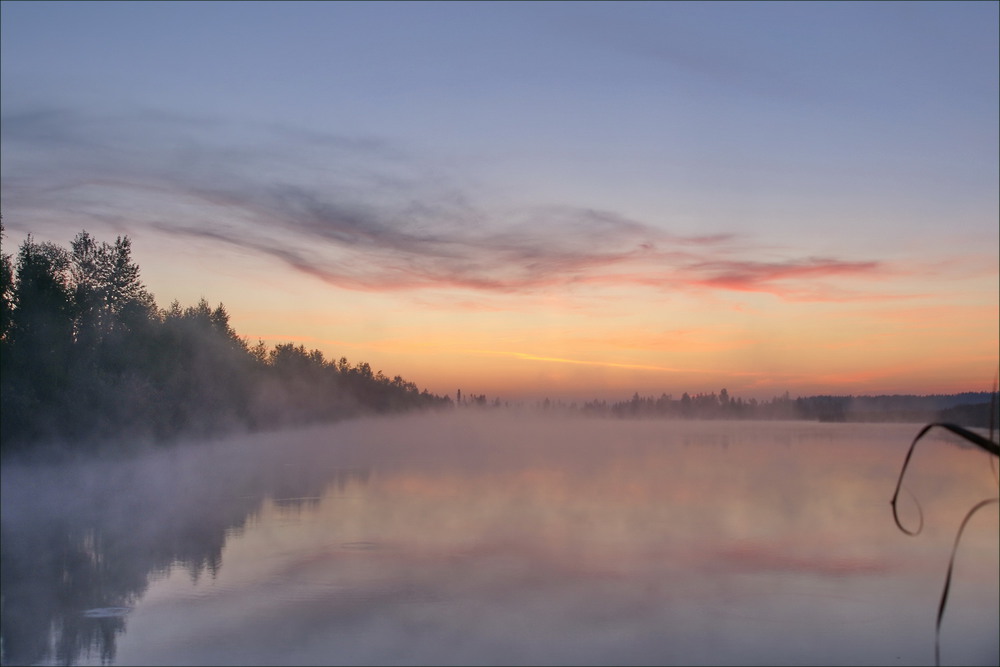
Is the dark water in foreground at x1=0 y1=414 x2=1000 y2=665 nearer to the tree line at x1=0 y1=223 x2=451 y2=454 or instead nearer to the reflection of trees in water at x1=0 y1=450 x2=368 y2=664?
the reflection of trees in water at x1=0 y1=450 x2=368 y2=664

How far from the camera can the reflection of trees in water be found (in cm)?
1399

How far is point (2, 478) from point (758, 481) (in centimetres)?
3402

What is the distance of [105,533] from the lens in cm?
2500

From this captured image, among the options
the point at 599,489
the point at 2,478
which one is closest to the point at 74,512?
the point at 2,478

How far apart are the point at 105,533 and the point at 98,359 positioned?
31.8 meters

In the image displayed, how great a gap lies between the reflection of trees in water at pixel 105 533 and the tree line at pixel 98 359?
9.88 feet

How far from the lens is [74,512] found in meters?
31.1

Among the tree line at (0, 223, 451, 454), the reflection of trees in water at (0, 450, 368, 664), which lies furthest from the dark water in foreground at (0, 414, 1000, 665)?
the tree line at (0, 223, 451, 454)

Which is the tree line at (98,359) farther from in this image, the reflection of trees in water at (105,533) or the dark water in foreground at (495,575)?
the dark water in foreground at (495,575)

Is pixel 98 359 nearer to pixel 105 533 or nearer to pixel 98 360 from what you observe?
pixel 98 360

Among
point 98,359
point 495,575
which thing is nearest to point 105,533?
point 495,575

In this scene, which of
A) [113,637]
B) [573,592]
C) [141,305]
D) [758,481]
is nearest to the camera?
[113,637]

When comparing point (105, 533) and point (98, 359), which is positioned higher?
point (98, 359)

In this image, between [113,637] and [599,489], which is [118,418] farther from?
[113,637]
